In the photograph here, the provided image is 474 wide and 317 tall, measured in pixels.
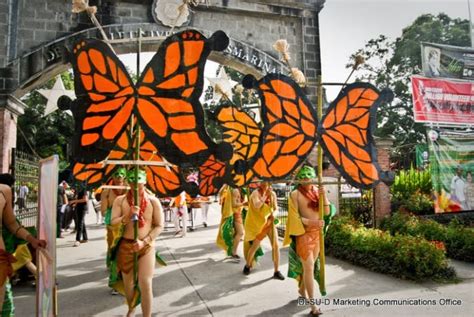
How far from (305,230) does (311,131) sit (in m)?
1.19

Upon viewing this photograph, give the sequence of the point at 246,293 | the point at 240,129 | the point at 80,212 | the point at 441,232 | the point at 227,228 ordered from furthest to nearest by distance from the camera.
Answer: the point at 80,212
the point at 441,232
the point at 227,228
the point at 240,129
the point at 246,293

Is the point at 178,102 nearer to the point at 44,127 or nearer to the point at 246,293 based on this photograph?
the point at 246,293

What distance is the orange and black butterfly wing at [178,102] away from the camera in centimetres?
326

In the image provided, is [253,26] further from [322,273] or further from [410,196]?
[322,273]

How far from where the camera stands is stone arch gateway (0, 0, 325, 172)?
28.7 feet

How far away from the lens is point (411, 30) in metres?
26.4

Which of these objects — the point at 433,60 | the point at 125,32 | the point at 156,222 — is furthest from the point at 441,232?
the point at 125,32

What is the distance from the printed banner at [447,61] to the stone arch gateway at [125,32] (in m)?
2.77

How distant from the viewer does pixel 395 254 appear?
6.09 metres

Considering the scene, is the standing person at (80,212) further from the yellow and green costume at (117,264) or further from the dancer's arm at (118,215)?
the dancer's arm at (118,215)

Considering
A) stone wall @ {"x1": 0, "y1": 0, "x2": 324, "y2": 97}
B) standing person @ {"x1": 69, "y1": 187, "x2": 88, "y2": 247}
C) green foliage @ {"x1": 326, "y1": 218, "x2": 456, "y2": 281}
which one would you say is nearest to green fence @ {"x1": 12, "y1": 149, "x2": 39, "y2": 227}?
standing person @ {"x1": 69, "y1": 187, "x2": 88, "y2": 247}

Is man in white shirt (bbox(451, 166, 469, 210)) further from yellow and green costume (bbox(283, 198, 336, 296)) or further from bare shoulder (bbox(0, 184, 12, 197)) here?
bare shoulder (bbox(0, 184, 12, 197))

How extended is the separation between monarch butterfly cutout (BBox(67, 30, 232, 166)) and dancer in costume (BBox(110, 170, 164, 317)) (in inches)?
23.4

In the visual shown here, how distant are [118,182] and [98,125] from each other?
2943 millimetres
